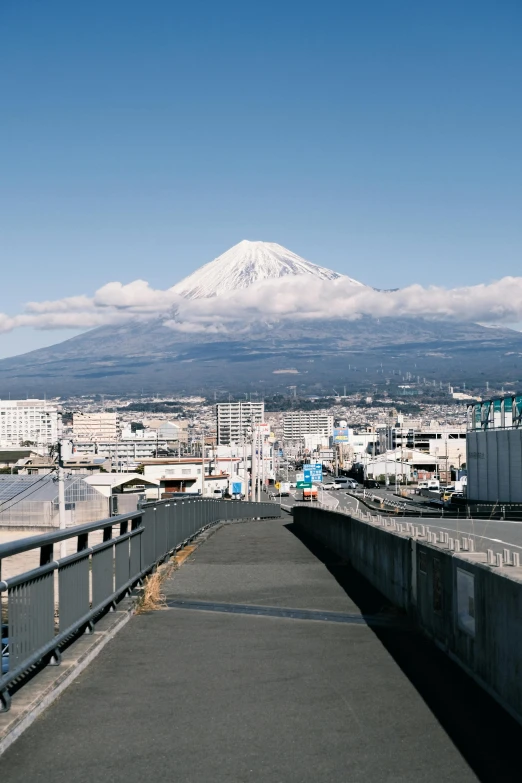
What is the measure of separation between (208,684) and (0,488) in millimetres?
77298

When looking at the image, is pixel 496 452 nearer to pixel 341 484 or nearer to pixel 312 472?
pixel 312 472

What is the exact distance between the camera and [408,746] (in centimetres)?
727

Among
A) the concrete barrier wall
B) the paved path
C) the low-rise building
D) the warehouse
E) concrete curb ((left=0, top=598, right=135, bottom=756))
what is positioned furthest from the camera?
the low-rise building

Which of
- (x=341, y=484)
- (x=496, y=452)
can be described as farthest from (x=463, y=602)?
(x=341, y=484)

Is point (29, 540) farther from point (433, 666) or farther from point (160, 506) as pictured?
point (160, 506)

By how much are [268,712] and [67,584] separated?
2857 mm

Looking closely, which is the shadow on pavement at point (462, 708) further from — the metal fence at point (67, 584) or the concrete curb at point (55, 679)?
the metal fence at point (67, 584)

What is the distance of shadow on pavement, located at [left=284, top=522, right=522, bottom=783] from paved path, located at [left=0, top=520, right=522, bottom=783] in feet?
Answer: 0.04

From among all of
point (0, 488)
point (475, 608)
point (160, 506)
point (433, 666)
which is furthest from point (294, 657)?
point (0, 488)

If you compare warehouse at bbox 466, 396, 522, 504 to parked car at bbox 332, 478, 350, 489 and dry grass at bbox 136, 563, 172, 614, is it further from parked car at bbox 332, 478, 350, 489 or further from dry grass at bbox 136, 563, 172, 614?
dry grass at bbox 136, 563, 172, 614

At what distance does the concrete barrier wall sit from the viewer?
26.5 ft

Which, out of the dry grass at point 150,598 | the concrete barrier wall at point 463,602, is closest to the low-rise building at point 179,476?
the dry grass at point 150,598

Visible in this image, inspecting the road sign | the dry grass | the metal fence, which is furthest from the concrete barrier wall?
the road sign

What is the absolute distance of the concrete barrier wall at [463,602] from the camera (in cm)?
809
